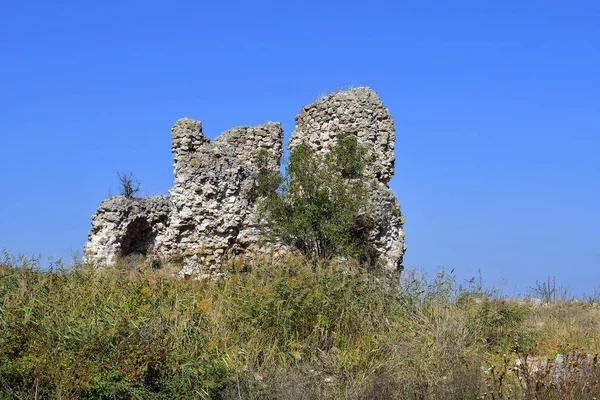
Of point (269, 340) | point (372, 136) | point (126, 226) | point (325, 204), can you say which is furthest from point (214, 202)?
point (269, 340)

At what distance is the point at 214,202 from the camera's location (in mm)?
21109

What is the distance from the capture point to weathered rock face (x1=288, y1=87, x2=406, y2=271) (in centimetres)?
1998

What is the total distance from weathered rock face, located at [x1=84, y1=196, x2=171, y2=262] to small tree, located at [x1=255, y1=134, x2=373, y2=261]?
146 inches

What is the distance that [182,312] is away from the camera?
1016 cm

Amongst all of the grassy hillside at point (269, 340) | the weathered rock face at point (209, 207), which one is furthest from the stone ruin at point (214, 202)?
the grassy hillside at point (269, 340)

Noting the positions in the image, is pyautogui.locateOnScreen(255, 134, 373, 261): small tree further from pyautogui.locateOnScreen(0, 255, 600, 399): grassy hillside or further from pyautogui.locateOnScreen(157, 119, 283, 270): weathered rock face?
pyautogui.locateOnScreen(0, 255, 600, 399): grassy hillside

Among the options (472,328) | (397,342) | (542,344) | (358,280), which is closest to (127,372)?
(397,342)

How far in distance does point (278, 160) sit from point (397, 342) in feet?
42.5

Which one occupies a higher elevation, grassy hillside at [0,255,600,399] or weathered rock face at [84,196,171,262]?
weathered rock face at [84,196,171,262]

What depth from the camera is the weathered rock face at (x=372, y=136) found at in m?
20.0

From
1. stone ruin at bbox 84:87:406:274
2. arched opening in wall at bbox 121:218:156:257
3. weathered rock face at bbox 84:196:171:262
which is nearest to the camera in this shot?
stone ruin at bbox 84:87:406:274

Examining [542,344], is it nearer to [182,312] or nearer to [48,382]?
[182,312]

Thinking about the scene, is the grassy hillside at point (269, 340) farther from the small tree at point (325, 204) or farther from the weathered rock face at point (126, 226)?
the weathered rock face at point (126, 226)

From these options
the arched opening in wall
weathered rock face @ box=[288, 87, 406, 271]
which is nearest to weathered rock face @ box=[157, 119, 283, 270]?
the arched opening in wall
